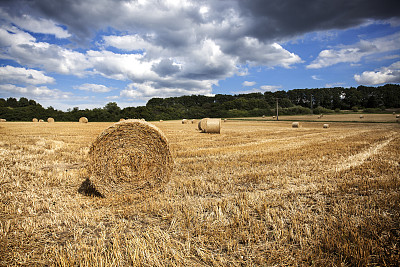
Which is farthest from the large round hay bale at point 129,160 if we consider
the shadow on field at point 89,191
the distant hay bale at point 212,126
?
the distant hay bale at point 212,126

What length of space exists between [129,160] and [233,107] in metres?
79.6

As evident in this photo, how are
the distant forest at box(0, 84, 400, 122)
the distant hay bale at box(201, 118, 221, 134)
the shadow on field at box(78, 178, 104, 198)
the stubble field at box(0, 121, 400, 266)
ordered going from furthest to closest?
1. the distant forest at box(0, 84, 400, 122)
2. the distant hay bale at box(201, 118, 221, 134)
3. the shadow on field at box(78, 178, 104, 198)
4. the stubble field at box(0, 121, 400, 266)

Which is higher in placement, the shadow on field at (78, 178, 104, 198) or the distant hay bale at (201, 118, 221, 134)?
the distant hay bale at (201, 118, 221, 134)

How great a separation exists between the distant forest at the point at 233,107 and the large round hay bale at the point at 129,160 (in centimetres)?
4993

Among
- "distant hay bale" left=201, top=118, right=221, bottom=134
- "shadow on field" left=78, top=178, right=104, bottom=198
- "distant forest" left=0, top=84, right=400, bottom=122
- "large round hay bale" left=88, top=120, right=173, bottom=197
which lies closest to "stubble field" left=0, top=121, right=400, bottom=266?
"shadow on field" left=78, top=178, right=104, bottom=198

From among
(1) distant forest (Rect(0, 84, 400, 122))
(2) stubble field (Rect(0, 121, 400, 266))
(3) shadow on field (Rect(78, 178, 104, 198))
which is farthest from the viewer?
(1) distant forest (Rect(0, 84, 400, 122))

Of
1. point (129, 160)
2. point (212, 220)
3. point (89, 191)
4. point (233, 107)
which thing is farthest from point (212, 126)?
point (233, 107)

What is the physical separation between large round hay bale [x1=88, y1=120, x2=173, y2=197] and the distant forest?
4993 cm

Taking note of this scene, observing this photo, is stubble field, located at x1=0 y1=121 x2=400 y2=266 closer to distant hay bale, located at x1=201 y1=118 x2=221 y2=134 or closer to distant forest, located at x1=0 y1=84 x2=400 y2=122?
distant hay bale, located at x1=201 y1=118 x2=221 y2=134

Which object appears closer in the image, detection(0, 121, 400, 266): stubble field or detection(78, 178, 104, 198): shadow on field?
detection(0, 121, 400, 266): stubble field

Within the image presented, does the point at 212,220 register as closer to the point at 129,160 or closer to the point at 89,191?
the point at 129,160

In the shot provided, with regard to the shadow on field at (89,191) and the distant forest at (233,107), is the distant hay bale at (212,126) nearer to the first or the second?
the shadow on field at (89,191)

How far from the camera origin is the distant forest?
5413 cm

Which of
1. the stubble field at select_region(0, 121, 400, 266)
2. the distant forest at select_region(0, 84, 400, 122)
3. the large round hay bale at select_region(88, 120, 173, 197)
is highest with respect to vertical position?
the distant forest at select_region(0, 84, 400, 122)
